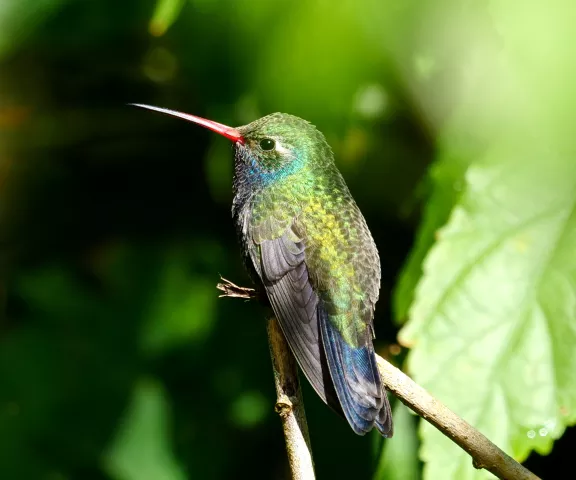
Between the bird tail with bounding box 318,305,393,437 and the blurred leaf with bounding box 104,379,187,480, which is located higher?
the bird tail with bounding box 318,305,393,437

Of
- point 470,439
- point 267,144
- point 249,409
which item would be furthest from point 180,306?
point 470,439

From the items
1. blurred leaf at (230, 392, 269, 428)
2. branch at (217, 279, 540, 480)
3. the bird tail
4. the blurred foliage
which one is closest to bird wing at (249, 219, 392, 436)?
the bird tail

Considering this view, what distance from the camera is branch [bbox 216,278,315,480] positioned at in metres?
1.73

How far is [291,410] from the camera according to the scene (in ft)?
5.96

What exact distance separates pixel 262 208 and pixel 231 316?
1.22 m

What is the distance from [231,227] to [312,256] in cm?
133

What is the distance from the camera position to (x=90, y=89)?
3982 millimetres

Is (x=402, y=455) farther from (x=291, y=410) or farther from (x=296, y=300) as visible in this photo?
(x=291, y=410)

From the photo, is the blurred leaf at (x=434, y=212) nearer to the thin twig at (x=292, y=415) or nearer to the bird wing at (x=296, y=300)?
the bird wing at (x=296, y=300)

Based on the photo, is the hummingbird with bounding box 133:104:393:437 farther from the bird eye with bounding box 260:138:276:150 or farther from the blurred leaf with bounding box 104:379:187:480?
the blurred leaf with bounding box 104:379:187:480

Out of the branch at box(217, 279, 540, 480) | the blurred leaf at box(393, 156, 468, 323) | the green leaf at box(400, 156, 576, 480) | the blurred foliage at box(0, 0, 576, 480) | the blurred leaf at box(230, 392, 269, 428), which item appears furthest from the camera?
the blurred leaf at box(230, 392, 269, 428)

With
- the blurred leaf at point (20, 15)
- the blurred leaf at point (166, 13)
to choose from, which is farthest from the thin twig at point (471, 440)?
the blurred leaf at point (20, 15)

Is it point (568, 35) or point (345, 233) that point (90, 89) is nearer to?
point (345, 233)

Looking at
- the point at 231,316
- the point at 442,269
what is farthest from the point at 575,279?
the point at 231,316
